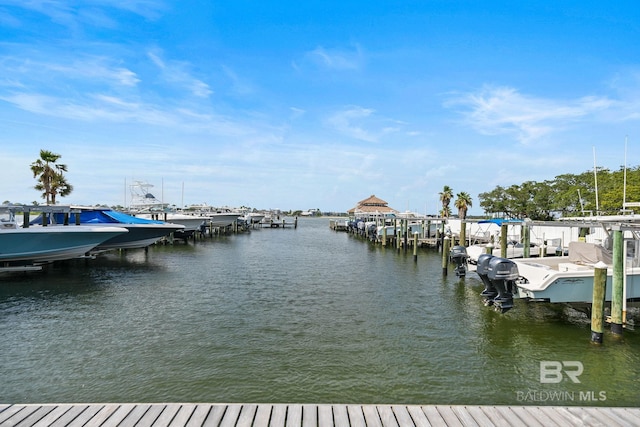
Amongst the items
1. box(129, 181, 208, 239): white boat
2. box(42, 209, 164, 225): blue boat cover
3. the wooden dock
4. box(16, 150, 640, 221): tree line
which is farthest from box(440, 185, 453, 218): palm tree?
the wooden dock

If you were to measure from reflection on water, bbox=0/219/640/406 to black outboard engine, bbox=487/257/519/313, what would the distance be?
88cm

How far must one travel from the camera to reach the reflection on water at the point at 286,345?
828 centimetres

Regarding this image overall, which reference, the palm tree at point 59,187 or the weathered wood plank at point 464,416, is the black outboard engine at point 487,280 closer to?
the weathered wood plank at point 464,416

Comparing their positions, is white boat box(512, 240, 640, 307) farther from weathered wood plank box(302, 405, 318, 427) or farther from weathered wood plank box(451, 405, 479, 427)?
weathered wood plank box(302, 405, 318, 427)

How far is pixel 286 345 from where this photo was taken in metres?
11.0

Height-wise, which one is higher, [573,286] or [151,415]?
[573,286]

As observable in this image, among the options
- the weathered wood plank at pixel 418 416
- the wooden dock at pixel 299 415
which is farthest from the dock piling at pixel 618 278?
the weathered wood plank at pixel 418 416

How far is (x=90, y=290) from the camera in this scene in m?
17.8

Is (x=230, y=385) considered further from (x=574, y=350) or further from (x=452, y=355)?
(x=574, y=350)

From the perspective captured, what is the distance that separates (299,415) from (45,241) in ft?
69.6

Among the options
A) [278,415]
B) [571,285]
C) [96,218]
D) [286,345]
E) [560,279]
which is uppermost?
[96,218]

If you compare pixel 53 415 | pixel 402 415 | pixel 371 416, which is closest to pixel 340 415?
pixel 371 416

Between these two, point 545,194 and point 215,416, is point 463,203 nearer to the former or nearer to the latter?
point 545,194

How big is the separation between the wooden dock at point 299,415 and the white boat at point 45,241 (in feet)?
58.5
